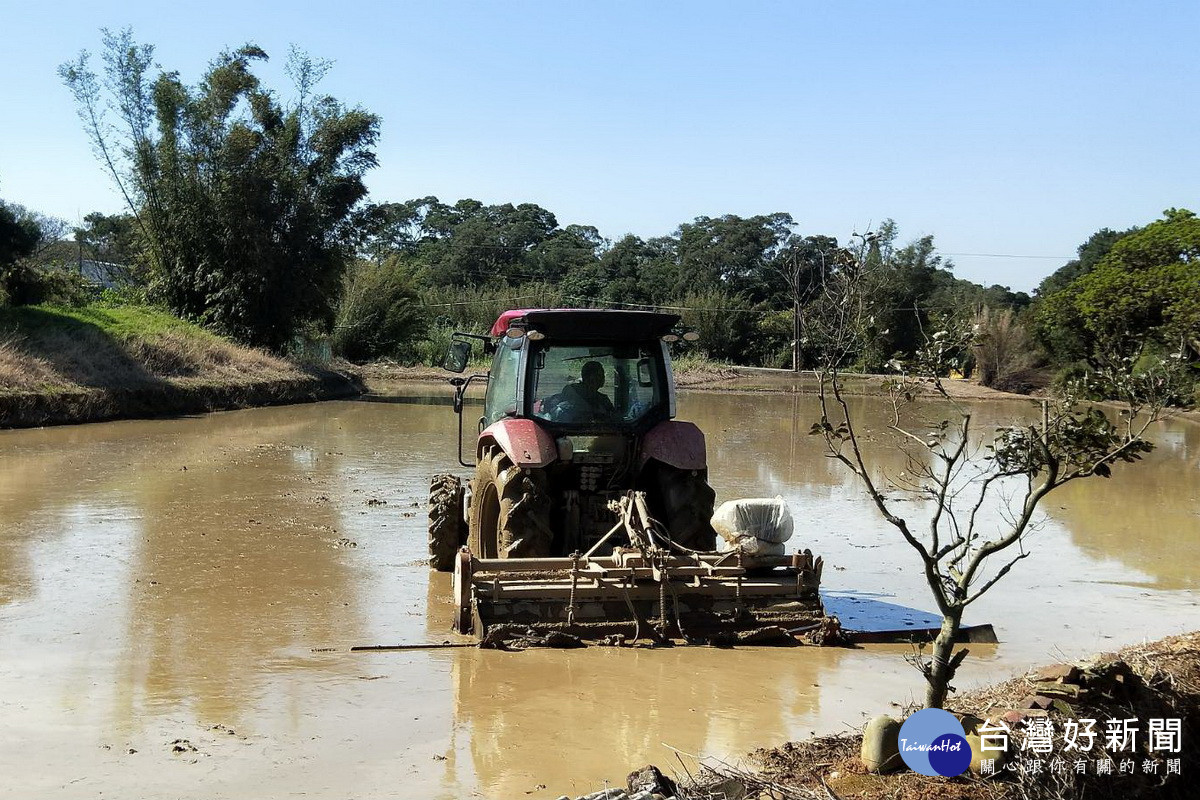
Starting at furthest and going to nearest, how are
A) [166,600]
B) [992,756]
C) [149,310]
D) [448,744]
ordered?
[149,310] → [166,600] → [448,744] → [992,756]

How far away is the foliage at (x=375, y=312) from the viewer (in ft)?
125

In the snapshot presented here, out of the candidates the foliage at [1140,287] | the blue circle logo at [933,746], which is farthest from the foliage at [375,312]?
the blue circle logo at [933,746]

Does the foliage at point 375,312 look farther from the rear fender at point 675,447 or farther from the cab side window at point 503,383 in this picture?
the rear fender at point 675,447

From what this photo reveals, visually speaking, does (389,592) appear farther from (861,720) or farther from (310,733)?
(861,720)

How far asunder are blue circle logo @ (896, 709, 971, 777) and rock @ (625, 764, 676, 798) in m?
0.76

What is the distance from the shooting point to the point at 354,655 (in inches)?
239

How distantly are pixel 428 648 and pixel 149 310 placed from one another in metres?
24.7

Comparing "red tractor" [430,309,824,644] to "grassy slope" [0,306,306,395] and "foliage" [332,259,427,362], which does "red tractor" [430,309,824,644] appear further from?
"foliage" [332,259,427,362]

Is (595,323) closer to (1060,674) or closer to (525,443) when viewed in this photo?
(525,443)

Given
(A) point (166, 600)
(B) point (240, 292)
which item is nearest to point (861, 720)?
(A) point (166, 600)

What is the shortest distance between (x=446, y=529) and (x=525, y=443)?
1.89 metres

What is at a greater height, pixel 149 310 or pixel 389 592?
pixel 149 310

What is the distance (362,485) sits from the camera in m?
12.8

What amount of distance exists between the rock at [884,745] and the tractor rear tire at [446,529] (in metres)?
4.97
